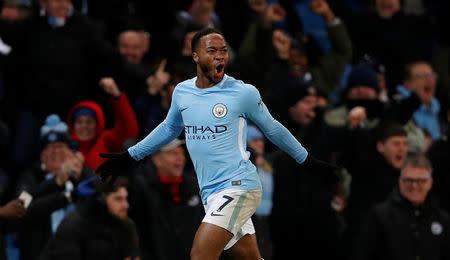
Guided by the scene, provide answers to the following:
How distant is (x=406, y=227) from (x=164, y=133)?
309cm

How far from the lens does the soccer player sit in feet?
19.1

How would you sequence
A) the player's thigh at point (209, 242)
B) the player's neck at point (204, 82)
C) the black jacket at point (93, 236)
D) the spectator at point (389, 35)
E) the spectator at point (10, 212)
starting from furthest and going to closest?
1. the spectator at point (389, 35)
2. the spectator at point (10, 212)
3. the black jacket at point (93, 236)
4. the player's neck at point (204, 82)
5. the player's thigh at point (209, 242)

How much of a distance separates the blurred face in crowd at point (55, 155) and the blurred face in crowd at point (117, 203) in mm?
772

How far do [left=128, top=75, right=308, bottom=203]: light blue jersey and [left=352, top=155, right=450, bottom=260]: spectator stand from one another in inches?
103

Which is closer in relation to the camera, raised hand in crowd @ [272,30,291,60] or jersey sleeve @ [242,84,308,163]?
jersey sleeve @ [242,84,308,163]

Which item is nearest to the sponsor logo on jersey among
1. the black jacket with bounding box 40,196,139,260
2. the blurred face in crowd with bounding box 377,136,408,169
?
the black jacket with bounding box 40,196,139,260

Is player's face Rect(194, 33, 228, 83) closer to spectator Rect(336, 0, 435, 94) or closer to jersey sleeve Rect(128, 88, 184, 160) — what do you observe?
jersey sleeve Rect(128, 88, 184, 160)

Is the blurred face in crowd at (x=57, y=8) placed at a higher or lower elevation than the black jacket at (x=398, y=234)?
higher

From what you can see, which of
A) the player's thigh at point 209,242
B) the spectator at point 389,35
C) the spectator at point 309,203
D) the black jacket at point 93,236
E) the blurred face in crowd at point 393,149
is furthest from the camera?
the spectator at point 389,35

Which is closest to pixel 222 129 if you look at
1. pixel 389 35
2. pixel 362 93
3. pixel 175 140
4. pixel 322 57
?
Answer: pixel 175 140

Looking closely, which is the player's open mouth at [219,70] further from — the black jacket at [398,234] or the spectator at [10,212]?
the black jacket at [398,234]

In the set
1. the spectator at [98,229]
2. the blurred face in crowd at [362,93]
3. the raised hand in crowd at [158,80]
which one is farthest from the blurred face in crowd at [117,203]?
the blurred face in crowd at [362,93]

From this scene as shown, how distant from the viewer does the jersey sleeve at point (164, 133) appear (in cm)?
615

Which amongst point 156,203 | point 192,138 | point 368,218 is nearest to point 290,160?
point 368,218
